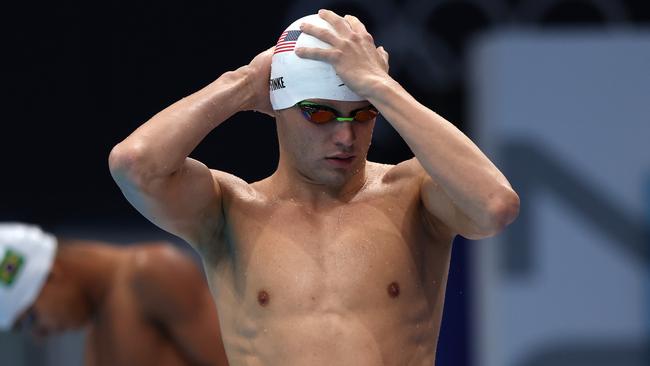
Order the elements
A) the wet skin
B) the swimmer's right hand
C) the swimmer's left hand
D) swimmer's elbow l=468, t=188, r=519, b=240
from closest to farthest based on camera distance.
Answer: swimmer's elbow l=468, t=188, r=519, b=240 < the swimmer's left hand < the wet skin < the swimmer's right hand

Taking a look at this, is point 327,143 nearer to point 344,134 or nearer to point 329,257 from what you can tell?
point 344,134

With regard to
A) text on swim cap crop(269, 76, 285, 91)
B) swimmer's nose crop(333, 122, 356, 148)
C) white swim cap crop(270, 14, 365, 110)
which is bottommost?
swimmer's nose crop(333, 122, 356, 148)

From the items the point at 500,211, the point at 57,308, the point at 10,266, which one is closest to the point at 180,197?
the point at 500,211

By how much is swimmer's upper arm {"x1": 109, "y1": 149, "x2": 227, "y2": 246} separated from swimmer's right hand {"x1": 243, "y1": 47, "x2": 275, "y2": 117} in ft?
0.83

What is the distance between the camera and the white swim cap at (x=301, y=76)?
3594 mm

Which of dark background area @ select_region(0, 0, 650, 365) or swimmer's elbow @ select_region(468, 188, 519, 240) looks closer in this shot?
swimmer's elbow @ select_region(468, 188, 519, 240)

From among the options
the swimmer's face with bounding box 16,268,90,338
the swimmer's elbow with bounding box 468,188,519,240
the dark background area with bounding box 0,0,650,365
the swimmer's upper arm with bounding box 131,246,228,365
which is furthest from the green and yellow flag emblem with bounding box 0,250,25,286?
the swimmer's elbow with bounding box 468,188,519,240

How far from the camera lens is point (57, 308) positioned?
5902 millimetres

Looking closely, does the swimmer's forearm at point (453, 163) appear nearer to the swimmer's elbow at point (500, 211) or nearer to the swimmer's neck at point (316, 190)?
the swimmer's elbow at point (500, 211)

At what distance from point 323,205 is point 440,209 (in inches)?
14.9

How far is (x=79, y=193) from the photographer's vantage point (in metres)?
7.45

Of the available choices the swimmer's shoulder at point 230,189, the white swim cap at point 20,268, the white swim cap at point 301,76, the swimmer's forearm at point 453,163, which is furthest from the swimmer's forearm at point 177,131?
the white swim cap at point 20,268

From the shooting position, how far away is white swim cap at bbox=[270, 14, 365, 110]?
141 inches

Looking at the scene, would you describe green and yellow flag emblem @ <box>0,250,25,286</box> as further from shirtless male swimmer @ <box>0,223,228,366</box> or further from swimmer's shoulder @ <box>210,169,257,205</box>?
swimmer's shoulder @ <box>210,169,257,205</box>
